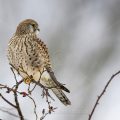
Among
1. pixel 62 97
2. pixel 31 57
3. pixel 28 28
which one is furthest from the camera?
pixel 28 28

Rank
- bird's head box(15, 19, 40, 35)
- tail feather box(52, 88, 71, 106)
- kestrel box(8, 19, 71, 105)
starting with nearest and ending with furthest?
tail feather box(52, 88, 71, 106)
kestrel box(8, 19, 71, 105)
bird's head box(15, 19, 40, 35)

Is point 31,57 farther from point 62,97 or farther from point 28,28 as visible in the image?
point 62,97

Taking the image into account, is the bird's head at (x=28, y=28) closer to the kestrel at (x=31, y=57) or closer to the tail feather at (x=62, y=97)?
the kestrel at (x=31, y=57)

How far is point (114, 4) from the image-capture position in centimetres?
852

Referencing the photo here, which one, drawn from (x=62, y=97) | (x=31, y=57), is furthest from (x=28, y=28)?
(x=62, y=97)

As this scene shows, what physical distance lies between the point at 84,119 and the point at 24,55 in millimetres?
774

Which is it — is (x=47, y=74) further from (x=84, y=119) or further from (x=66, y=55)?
(x=66, y=55)

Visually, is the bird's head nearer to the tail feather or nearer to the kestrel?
the kestrel

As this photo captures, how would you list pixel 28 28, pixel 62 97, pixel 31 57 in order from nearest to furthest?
pixel 62 97 → pixel 31 57 → pixel 28 28

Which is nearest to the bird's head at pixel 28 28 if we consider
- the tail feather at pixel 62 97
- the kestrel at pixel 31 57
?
the kestrel at pixel 31 57

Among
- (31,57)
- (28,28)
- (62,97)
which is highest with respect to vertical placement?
(28,28)

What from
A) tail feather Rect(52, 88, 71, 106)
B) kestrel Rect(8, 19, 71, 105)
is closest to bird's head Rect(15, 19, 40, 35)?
kestrel Rect(8, 19, 71, 105)

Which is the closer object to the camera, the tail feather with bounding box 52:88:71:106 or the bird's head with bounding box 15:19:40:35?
the tail feather with bounding box 52:88:71:106

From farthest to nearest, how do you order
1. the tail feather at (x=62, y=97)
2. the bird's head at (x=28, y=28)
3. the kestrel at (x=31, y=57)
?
the bird's head at (x=28, y=28) → the kestrel at (x=31, y=57) → the tail feather at (x=62, y=97)
